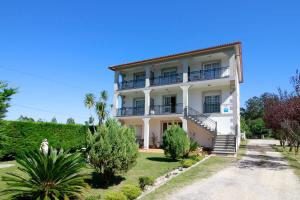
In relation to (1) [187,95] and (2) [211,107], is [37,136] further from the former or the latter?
(2) [211,107]

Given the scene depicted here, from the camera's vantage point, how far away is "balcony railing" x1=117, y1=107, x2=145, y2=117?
93.5 ft

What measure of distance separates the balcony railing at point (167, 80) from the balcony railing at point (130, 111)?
11.3 feet

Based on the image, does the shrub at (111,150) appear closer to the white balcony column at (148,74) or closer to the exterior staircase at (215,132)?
the exterior staircase at (215,132)

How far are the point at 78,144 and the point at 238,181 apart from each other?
15901 mm

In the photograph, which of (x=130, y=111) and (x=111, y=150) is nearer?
(x=111, y=150)

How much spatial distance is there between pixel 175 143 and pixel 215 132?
7.20 m

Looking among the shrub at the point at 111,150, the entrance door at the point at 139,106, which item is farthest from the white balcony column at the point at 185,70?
the shrub at the point at 111,150

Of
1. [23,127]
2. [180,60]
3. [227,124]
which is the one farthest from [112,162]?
[180,60]

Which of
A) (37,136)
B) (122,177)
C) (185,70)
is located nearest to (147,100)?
(185,70)

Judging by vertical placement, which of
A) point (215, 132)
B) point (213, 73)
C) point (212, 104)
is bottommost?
point (215, 132)

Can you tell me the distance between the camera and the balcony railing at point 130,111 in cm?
2848

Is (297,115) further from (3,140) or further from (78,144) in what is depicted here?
(78,144)

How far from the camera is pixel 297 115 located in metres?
14.8

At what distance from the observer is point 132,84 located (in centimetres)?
2939
